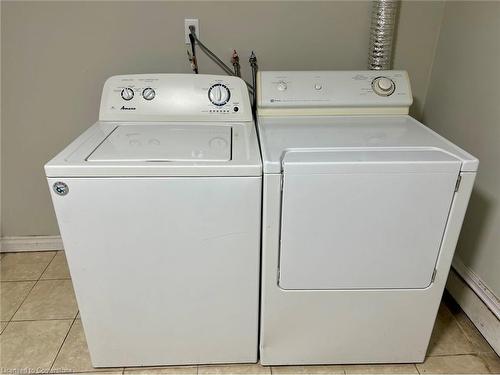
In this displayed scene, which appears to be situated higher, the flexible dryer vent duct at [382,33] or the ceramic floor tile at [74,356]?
the flexible dryer vent duct at [382,33]

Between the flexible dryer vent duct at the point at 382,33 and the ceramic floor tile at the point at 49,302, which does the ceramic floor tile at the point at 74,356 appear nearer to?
the ceramic floor tile at the point at 49,302

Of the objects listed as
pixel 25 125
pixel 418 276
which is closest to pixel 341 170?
pixel 418 276

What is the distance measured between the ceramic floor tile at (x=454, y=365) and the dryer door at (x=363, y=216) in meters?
0.40

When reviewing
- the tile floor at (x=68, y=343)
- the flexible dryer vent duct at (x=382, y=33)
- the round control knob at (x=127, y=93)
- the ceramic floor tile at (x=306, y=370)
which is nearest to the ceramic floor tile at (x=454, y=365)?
the tile floor at (x=68, y=343)

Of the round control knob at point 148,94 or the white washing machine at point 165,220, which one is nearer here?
the white washing machine at point 165,220

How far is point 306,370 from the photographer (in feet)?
4.66

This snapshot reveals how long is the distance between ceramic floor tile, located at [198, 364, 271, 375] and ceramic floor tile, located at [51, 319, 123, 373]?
0.32 meters

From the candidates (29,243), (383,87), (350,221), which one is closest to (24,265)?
(29,243)

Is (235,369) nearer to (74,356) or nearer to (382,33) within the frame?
(74,356)

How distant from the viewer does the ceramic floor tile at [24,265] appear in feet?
6.26

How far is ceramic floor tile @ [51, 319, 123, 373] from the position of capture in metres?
1.42

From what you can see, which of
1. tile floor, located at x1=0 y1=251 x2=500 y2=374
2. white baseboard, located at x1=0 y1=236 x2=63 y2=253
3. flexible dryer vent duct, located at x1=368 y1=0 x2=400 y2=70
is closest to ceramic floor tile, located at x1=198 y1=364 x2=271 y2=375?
tile floor, located at x1=0 y1=251 x2=500 y2=374

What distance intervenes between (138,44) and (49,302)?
1.24m

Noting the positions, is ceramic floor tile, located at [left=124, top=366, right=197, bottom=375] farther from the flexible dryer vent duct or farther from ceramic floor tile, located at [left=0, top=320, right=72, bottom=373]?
the flexible dryer vent duct
